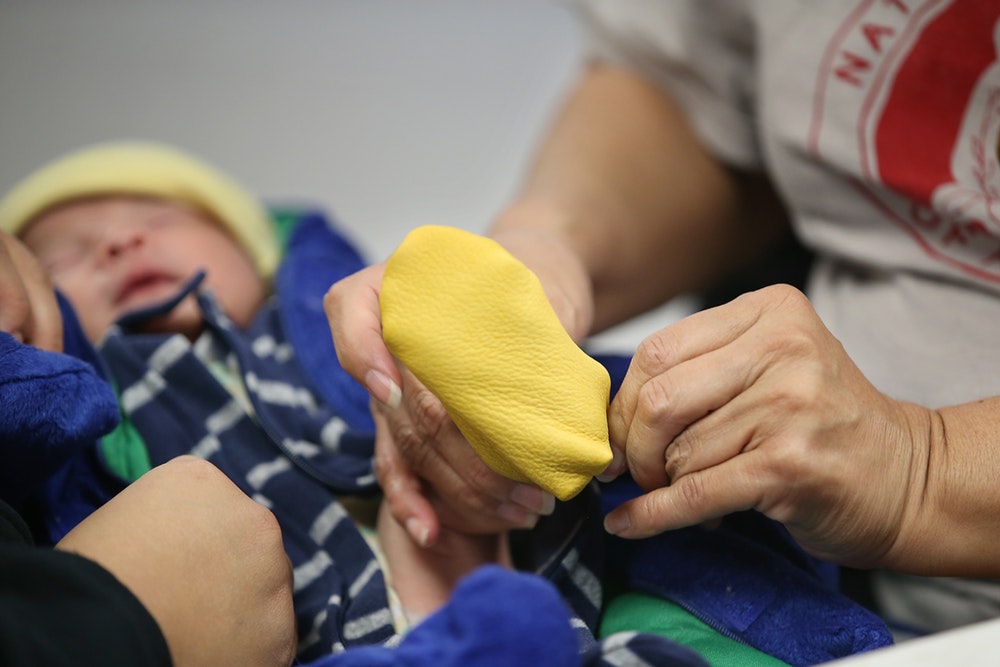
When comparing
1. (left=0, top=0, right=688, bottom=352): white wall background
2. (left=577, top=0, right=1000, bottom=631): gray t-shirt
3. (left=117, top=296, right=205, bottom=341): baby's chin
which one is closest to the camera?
(left=577, top=0, right=1000, bottom=631): gray t-shirt

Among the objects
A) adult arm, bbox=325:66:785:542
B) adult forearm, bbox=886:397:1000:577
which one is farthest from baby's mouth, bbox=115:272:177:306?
adult forearm, bbox=886:397:1000:577

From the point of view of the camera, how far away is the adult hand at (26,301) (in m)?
0.47

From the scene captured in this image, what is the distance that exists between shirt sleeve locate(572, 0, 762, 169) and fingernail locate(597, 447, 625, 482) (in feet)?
1.26

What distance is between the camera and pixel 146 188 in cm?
76

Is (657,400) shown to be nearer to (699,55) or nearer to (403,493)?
(403,493)

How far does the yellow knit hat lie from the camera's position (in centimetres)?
73

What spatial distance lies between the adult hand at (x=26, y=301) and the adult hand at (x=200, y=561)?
15cm

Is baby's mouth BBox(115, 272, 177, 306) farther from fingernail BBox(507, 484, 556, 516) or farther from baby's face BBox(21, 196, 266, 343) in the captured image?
fingernail BBox(507, 484, 556, 516)

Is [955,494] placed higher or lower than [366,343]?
lower

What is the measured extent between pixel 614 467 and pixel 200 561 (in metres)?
0.18

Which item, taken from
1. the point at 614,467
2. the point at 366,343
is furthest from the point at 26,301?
the point at 614,467

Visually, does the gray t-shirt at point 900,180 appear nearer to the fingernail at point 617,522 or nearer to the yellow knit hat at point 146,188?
the fingernail at point 617,522

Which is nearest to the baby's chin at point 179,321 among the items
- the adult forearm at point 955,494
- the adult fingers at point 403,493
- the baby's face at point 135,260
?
the baby's face at point 135,260

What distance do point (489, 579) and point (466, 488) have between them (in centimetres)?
12
